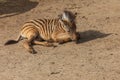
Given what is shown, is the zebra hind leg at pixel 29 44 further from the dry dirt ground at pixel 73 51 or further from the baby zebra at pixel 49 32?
the dry dirt ground at pixel 73 51

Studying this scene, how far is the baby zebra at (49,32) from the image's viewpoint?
35.5 ft

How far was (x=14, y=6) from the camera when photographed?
15297 millimetres

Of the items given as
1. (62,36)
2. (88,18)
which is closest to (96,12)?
(88,18)

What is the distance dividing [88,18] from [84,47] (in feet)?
9.23

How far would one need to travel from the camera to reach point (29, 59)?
9859mm

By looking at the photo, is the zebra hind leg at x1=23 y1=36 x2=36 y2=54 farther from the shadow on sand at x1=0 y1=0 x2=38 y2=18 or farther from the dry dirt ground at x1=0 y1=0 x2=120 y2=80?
the shadow on sand at x1=0 y1=0 x2=38 y2=18

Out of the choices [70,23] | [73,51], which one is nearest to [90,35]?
[70,23]

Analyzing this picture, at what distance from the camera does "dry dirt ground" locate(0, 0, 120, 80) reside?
8836 millimetres

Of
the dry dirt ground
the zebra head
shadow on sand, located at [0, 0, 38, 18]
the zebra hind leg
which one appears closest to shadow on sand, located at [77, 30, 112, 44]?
the dry dirt ground

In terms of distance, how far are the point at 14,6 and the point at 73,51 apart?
18.4 ft

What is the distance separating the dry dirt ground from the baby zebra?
0.18 metres

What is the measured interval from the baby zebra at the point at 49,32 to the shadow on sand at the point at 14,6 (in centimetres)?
291

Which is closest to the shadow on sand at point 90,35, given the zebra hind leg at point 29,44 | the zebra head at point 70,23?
the zebra head at point 70,23

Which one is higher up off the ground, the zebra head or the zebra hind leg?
the zebra head
